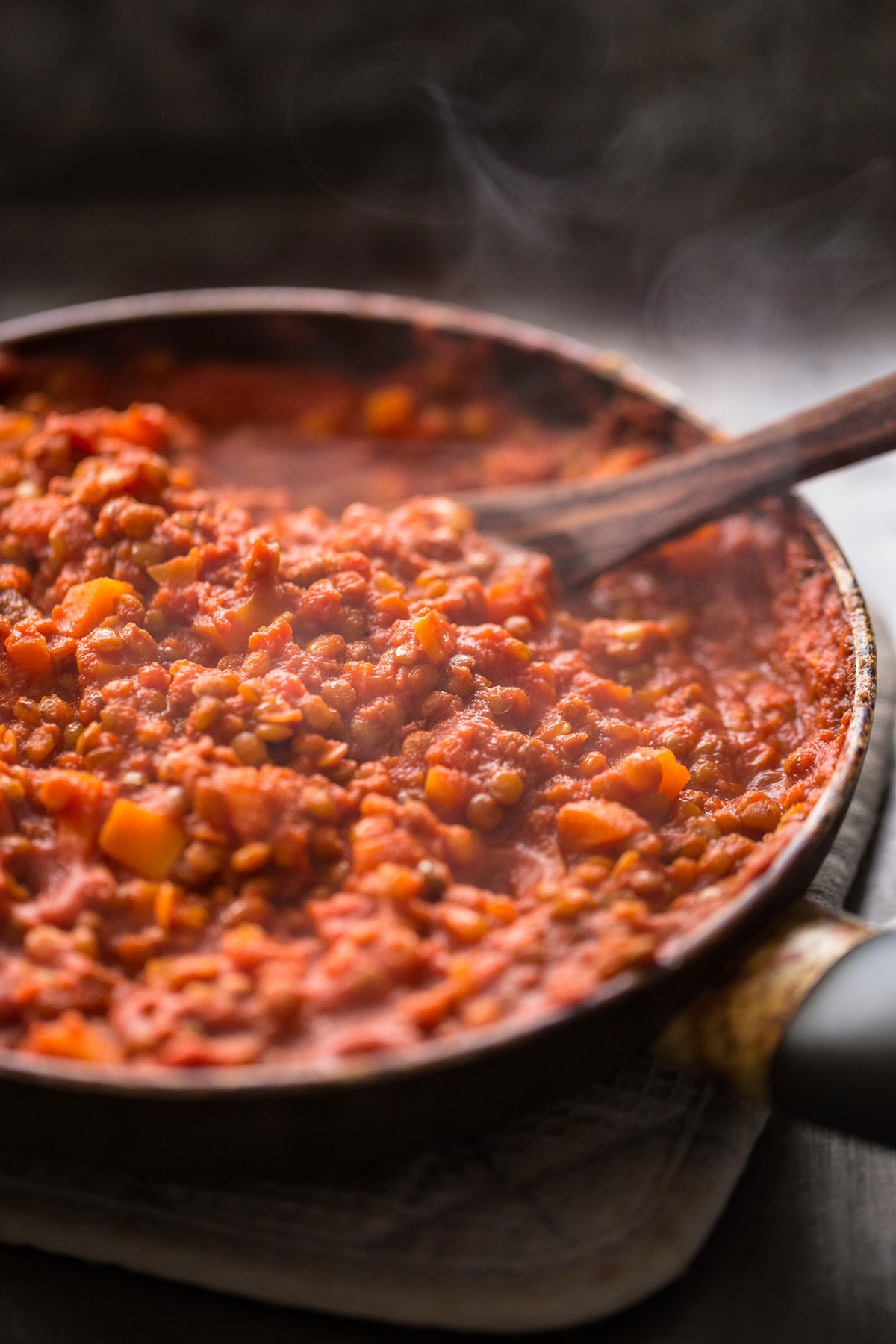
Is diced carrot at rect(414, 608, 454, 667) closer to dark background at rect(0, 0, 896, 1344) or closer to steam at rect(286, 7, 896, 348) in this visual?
dark background at rect(0, 0, 896, 1344)

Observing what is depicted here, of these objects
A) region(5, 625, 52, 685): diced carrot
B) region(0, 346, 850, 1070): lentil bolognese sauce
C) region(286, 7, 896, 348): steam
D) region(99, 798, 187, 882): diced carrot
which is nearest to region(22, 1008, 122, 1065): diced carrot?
region(0, 346, 850, 1070): lentil bolognese sauce

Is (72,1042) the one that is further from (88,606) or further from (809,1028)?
(809,1028)

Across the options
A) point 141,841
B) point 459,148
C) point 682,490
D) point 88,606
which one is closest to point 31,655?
point 88,606

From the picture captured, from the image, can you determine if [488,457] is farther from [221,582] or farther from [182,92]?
[182,92]

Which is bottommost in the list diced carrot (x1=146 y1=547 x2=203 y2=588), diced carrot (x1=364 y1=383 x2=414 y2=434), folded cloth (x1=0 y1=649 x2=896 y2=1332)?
folded cloth (x1=0 y1=649 x2=896 y2=1332)

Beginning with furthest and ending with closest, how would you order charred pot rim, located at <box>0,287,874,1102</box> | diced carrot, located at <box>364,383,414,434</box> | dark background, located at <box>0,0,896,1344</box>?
dark background, located at <box>0,0,896,1344</box> < diced carrot, located at <box>364,383,414,434</box> < charred pot rim, located at <box>0,287,874,1102</box>

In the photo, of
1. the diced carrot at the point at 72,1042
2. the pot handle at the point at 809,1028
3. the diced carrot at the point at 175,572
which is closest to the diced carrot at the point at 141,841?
the diced carrot at the point at 72,1042

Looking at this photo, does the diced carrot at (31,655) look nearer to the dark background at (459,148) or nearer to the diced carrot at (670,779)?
the diced carrot at (670,779)

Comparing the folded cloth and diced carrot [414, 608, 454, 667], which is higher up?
diced carrot [414, 608, 454, 667]
